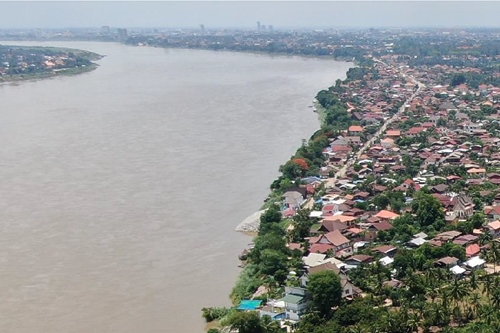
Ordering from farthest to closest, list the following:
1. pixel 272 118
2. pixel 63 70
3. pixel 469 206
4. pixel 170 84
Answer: pixel 63 70
pixel 170 84
pixel 272 118
pixel 469 206

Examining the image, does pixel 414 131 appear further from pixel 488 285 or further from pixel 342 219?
pixel 488 285

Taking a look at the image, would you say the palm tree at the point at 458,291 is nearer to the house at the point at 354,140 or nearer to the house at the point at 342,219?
the house at the point at 342,219

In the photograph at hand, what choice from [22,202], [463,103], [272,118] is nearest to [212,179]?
[22,202]

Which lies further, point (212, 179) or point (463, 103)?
point (463, 103)

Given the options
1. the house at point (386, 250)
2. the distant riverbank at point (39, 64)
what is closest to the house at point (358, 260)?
the house at point (386, 250)

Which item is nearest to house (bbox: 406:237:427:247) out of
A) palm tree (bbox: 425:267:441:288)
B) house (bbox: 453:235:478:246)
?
house (bbox: 453:235:478:246)

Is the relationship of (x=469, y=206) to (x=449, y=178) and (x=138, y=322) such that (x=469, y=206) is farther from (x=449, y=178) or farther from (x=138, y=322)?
(x=138, y=322)
